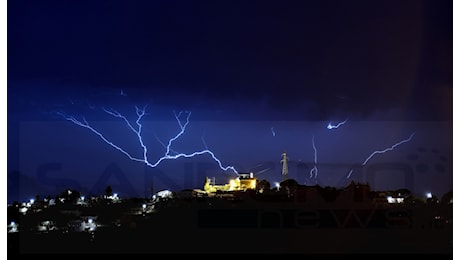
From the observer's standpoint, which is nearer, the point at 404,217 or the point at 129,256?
the point at 129,256

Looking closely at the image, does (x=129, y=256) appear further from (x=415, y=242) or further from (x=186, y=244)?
(x=415, y=242)

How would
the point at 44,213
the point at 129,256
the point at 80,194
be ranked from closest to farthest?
the point at 129,256, the point at 44,213, the point at 80,194

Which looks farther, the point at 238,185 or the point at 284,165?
the point at 238,185

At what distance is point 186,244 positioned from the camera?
7.92 metres

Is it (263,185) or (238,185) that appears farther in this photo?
(238,185)

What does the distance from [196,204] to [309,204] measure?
2674 mm

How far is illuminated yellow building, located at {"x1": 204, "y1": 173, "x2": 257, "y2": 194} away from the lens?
13805 millimetres

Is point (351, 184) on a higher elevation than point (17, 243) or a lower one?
higher

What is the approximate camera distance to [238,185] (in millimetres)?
14594

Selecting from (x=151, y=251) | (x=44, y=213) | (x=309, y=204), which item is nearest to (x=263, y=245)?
(x=151, y=251)

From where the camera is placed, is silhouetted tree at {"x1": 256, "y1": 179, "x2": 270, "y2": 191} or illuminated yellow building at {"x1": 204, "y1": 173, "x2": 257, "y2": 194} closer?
illuminated yellow building at {"x1": 204, "y1": 173, "x2": 257, "y2": 194}

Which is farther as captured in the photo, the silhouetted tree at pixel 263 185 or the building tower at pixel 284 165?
the silhouetted tree at pixel 263 185

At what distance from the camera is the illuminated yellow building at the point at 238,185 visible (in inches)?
543

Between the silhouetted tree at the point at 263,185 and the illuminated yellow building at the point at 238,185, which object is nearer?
the illuminated yellow building at the point at 238,185
